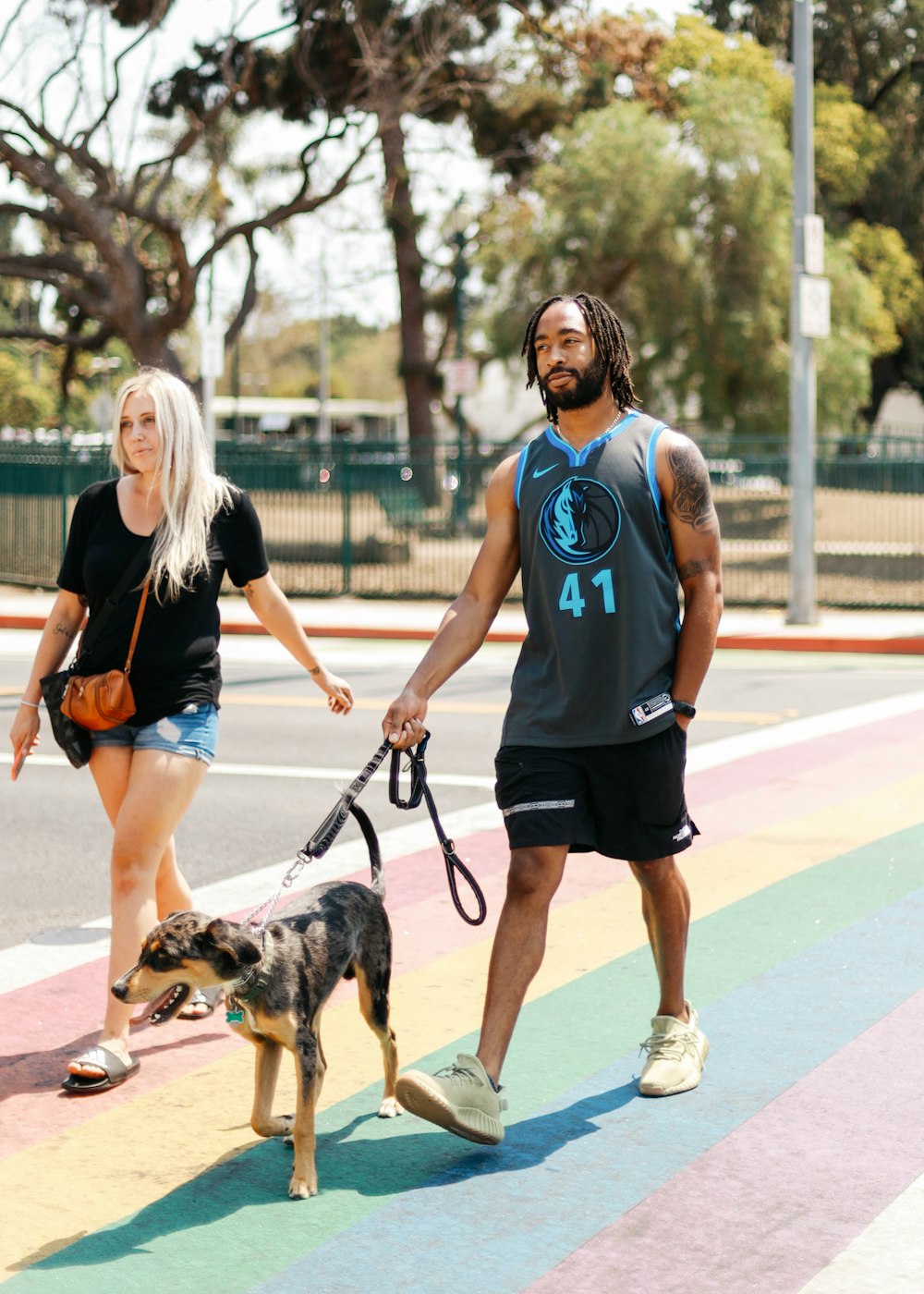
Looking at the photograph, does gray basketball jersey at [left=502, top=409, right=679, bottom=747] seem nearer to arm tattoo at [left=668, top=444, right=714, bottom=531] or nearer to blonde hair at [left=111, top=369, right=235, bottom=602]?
arm tattoo at [left=668, top=444, right=714, bottom=531]

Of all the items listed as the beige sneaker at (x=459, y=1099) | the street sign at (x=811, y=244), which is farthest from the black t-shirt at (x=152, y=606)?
the street sign at (x=811, y=244)

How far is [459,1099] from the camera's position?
3.99m

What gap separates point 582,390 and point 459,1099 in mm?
1793

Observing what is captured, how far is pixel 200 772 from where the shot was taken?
487cm

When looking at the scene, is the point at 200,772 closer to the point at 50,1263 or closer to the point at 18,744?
the point at 18,744

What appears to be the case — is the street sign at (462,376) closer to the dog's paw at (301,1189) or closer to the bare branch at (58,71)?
the bare branch at (58,71)

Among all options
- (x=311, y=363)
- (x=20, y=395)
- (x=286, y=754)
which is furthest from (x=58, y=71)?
(x=311, y=363)

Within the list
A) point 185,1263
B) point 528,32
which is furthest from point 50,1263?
point 528,32

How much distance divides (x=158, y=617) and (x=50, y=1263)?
6.21ft

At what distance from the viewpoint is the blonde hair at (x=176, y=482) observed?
470 cm

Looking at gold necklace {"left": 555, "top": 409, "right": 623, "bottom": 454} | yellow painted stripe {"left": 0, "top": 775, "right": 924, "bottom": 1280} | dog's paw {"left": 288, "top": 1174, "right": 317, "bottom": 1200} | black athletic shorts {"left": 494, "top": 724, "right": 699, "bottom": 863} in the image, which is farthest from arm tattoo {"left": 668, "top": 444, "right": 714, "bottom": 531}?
dog's paw {"left": 288, "top": 1174, "right": 317, "bottom": 1200}

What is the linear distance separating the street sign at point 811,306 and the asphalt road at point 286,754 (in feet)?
11.7

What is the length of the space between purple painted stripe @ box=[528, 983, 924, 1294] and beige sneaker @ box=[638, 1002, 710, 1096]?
9.7 inches

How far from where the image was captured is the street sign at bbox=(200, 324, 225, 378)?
64.7ft
